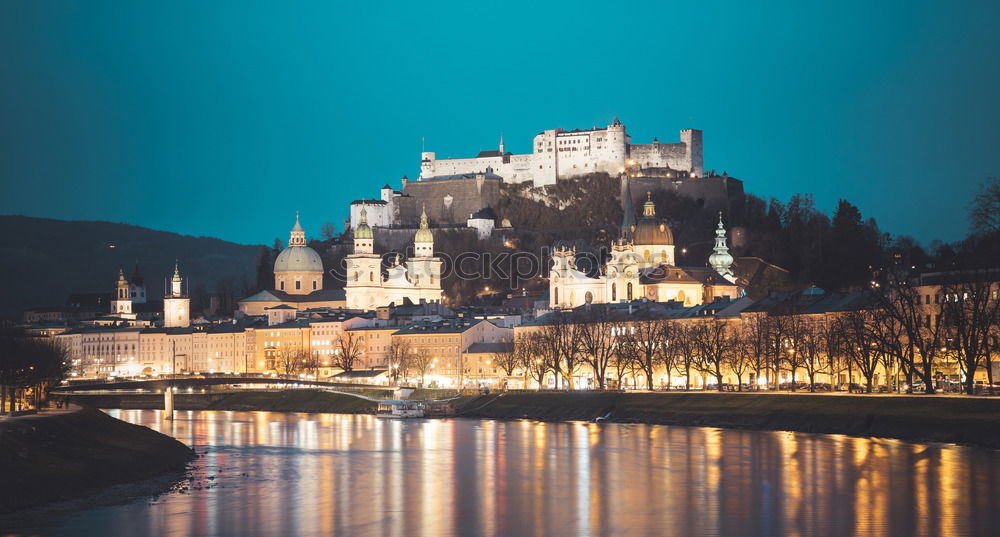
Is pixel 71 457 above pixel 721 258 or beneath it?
beneath

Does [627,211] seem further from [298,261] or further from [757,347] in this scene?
A: [757,347]

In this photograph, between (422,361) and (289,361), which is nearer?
(422,361)

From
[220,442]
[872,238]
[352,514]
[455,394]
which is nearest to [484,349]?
[455,394]

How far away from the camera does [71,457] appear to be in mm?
46312

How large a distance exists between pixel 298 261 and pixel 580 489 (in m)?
111

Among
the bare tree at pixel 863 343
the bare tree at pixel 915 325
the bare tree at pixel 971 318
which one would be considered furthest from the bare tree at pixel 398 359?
the bare tree at pixel 971 318

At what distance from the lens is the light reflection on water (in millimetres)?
39125

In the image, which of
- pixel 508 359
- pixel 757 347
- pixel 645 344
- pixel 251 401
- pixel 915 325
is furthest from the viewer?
pixel 251 401

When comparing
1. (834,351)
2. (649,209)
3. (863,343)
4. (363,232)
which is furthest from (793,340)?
(363,232)

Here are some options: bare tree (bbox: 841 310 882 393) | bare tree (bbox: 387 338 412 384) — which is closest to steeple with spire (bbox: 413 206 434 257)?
bare tree (bbox: 387 338 412 384)

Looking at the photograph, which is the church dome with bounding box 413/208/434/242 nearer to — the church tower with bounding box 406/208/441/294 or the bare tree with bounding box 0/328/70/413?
the church tower with bounding box 406/208/441/294

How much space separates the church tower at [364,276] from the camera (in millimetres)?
142250

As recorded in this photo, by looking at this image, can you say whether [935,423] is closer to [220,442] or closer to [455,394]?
[220,442]

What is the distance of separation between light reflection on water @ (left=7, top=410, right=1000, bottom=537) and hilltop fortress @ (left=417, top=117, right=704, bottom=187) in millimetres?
86151
